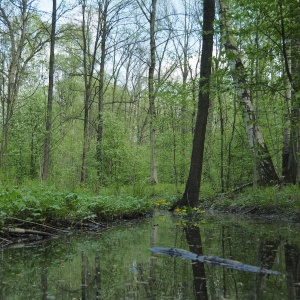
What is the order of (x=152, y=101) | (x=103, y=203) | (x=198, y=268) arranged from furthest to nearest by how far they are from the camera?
(x=152, y=101), (x=103, y=203), (x=198, y=268)

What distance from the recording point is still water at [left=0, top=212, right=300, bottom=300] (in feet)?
8.69

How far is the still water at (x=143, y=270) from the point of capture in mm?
2648

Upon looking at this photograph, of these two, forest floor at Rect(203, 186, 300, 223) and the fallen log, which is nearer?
the fallen log

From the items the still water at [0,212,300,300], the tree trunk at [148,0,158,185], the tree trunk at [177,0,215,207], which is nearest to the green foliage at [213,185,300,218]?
the tree trunk at [177,0,215,207]

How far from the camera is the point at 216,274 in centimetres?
320

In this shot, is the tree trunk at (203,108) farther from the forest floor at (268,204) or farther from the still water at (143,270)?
the still water at (143,270)

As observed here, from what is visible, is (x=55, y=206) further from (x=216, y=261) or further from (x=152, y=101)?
(x=152, y=101)

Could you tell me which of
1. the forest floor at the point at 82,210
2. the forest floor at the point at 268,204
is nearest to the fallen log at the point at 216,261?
the forest floor at the point at 82,210

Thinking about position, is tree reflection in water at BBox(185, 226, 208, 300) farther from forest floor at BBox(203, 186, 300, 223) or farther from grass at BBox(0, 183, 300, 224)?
forest floor at BBox(203, 186, 300, 223)

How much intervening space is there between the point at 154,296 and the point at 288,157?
995 centimetres

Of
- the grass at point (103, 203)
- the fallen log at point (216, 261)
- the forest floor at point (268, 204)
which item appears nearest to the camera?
the fallen log at point (216, 261)

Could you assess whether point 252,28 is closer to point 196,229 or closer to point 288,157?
point 196,229

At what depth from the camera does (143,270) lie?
3340 mm

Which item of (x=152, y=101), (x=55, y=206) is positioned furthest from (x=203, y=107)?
(x=152, y=101)
